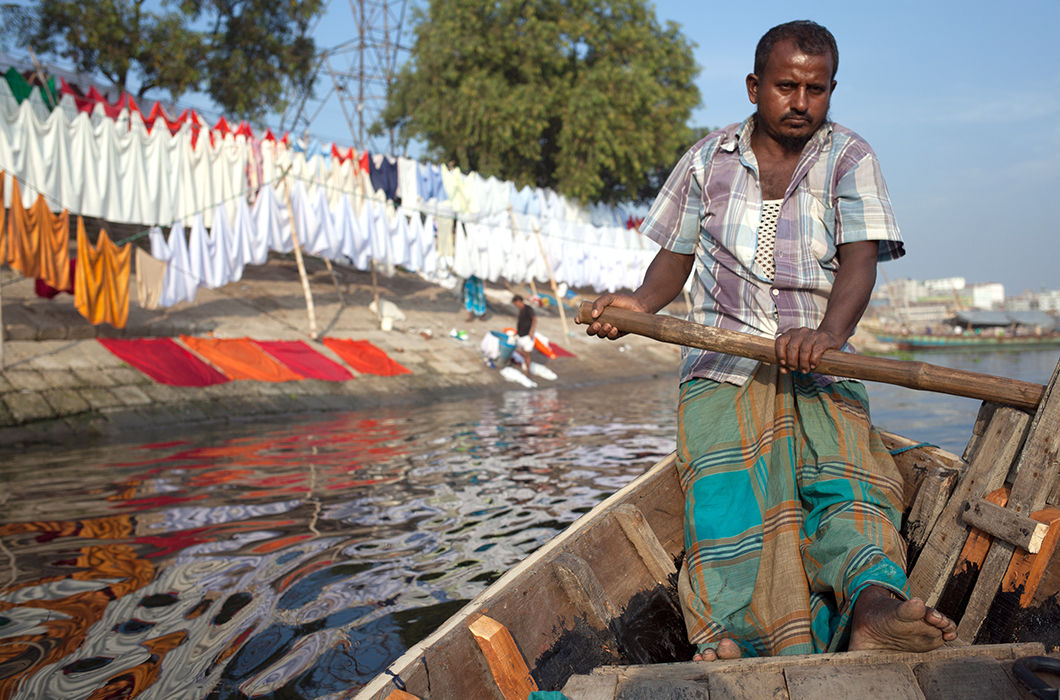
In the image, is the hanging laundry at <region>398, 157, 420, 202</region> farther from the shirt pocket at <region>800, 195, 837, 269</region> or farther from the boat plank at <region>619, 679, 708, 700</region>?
the boat plank at <region>619, 679, 708, 700</region>

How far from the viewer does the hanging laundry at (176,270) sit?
1055 cm

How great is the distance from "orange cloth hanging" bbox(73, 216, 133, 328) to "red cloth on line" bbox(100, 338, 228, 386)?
0.54m

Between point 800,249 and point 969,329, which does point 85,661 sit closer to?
point 800,249

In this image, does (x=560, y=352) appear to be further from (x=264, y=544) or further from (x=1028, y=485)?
(x=1028, y=485)

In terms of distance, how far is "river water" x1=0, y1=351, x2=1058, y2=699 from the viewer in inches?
112

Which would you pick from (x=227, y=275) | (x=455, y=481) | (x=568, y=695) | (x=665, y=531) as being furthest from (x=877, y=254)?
(x=227, y=275)

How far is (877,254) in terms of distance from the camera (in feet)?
7.98

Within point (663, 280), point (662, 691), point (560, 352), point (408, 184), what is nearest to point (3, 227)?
point (408, 184)

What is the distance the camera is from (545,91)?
2191 centimetres

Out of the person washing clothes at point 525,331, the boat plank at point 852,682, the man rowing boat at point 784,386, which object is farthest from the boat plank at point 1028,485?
the person washing clothes at point 525,331

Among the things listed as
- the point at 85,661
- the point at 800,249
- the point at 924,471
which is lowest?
the point at 85,661

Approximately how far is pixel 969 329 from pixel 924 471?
152ft

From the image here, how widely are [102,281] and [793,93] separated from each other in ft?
30.4

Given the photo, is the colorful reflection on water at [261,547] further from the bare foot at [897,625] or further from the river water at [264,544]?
the bare foot at [897,625]
